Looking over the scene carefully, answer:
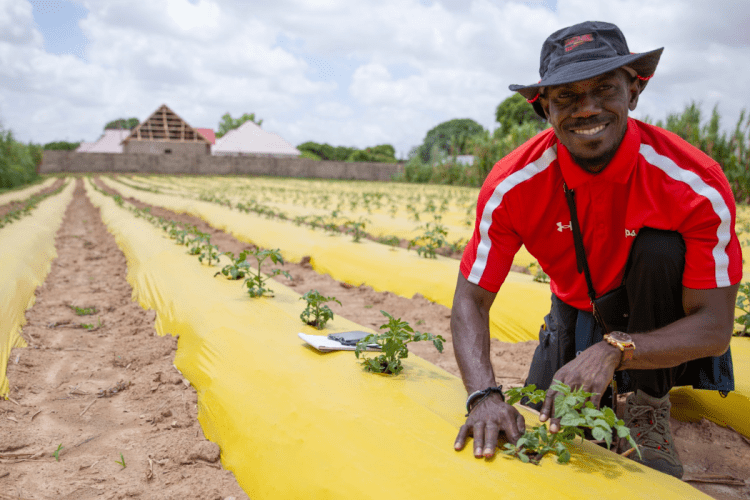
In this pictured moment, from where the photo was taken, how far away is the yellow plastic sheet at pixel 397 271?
3504mm

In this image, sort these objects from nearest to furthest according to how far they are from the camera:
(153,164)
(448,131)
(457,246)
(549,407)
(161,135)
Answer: (549,407) → (457,246) → (153,164) → (161,135) → (448,131)

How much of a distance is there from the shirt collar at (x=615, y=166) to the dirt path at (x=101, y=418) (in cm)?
160

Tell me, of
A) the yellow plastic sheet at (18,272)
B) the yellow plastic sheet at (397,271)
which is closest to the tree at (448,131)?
the yellow plastic sheet at (397,271)

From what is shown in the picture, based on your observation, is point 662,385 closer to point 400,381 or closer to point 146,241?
point 400,381

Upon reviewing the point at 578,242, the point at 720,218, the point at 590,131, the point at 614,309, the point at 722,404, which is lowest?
the point at 722,404

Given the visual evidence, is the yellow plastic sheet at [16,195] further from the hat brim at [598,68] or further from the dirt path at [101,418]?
the hat brim at [598,68]

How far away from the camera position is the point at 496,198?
1.86 meters

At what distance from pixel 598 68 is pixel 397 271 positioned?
3205 mm

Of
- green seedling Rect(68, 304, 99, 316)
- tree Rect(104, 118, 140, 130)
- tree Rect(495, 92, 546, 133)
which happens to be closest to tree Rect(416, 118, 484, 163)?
tree Rect(495, 92, 546, 133)

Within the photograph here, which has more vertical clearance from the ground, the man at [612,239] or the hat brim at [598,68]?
the hat brim at [598,68]

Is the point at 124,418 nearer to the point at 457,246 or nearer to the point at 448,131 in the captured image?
the point at 457,246

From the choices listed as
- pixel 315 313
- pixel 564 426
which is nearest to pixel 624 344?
pixel 564 426

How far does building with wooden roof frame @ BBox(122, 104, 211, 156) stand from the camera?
36562mm

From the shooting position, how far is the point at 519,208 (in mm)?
1872
